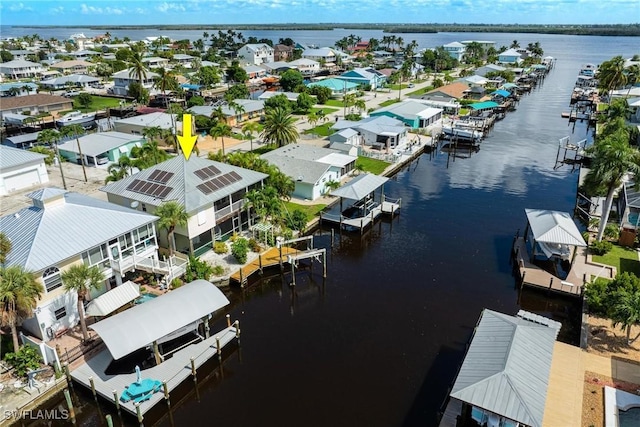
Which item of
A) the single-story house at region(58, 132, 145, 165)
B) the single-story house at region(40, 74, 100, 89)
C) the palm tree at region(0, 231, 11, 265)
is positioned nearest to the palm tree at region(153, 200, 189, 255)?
the palm tree at region(0, 231, 11, 265)

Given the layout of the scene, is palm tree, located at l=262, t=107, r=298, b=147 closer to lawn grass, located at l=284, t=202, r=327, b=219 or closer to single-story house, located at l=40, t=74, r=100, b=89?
lawn grass, located at l=284, t=202, r=327, b=219

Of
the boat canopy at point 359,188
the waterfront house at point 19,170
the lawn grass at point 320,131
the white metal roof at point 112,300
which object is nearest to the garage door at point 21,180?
the waterfront house at point 19,170

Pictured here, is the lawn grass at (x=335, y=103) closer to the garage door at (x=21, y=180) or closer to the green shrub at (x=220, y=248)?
the garage door at (x=21, y=180)

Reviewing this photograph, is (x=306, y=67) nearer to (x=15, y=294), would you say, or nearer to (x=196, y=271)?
(x=196, y=271)

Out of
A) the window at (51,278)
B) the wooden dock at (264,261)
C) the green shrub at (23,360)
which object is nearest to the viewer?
the green shrub at (23,360)

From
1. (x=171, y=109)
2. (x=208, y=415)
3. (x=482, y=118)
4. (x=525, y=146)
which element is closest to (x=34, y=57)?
(x=171, y=109)

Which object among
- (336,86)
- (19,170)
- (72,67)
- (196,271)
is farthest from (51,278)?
(72,67)
